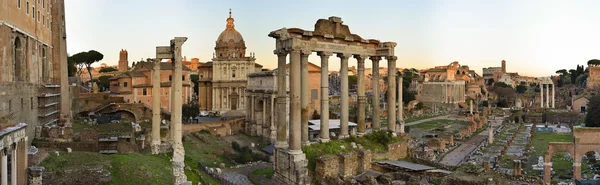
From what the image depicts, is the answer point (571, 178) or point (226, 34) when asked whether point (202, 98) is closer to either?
point (226, 34)

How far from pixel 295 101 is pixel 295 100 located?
0.04 meters

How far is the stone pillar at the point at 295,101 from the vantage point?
1415cm

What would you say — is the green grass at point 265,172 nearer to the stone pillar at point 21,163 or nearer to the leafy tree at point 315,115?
the stone pillar at point 21,163

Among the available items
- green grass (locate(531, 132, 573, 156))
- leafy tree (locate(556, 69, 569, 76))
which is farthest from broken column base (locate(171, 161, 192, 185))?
leafy tree (locate(556, 69, 569, 76))

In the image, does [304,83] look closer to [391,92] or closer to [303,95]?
[303,95]

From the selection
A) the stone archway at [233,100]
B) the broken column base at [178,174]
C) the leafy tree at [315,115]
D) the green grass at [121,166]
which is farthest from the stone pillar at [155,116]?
the stone archway at [233,100]

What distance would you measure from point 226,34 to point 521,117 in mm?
41241

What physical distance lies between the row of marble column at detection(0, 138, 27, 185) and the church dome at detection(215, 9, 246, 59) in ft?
110

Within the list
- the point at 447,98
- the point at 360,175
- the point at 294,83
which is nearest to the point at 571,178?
the point at 360,175

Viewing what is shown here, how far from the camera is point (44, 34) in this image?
2345 centimetres

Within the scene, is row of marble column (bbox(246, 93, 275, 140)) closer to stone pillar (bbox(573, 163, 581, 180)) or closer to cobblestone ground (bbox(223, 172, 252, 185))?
cobblestone ground (bbox(223, 172, 252, 185))

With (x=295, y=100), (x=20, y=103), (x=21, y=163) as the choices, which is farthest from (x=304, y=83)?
(x=20, y=103)

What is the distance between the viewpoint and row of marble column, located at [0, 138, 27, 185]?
8.66m

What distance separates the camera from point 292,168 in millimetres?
14055
